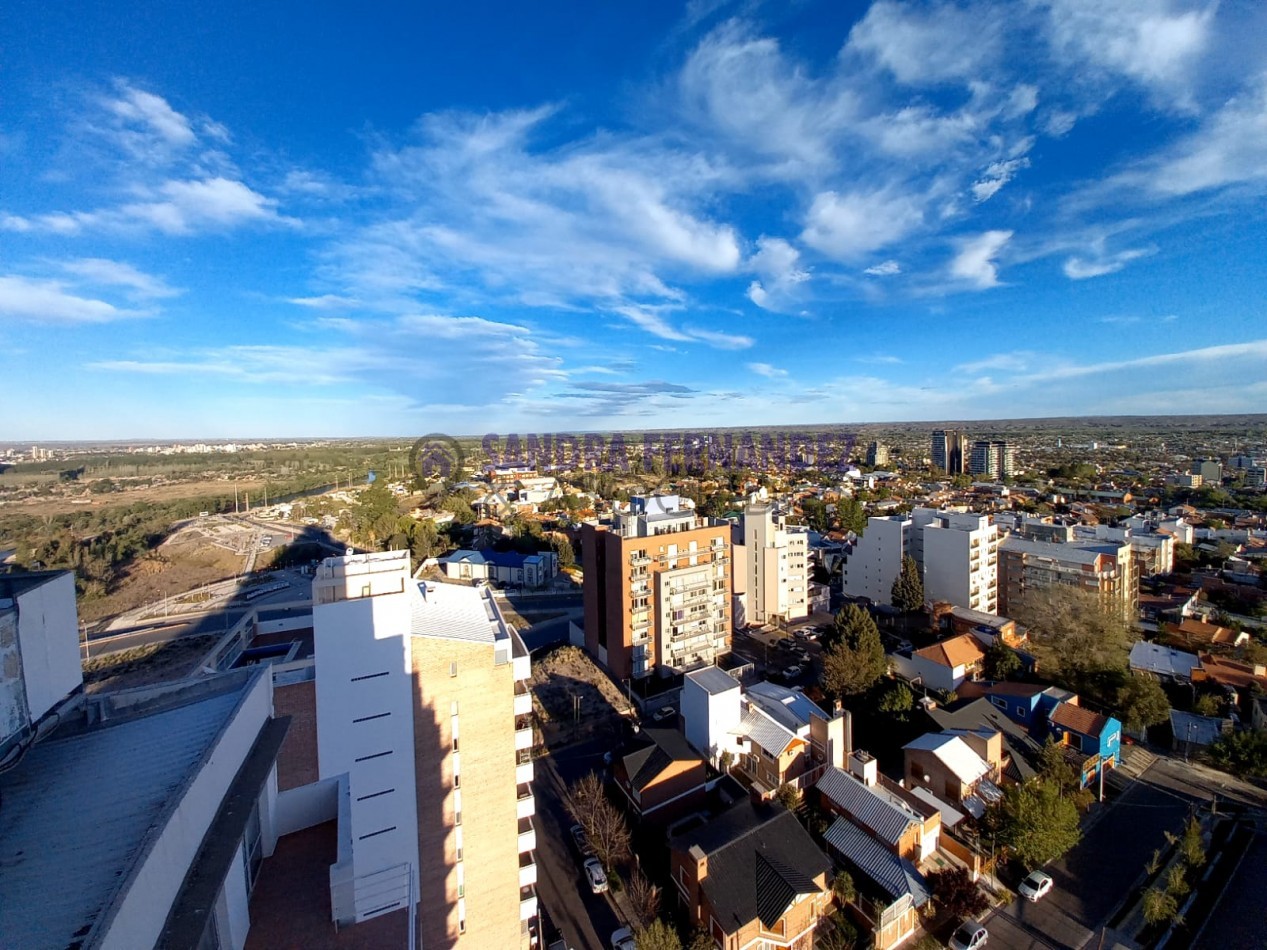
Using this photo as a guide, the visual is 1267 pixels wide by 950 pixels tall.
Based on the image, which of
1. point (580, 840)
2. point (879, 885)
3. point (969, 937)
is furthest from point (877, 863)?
point (580, 840)

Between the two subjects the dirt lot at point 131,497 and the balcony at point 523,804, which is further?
the dirt lot at point 131,497

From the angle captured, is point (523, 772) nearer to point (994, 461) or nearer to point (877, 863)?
point (877, 863)

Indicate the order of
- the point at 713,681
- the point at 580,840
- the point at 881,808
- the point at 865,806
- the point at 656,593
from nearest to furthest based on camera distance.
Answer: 1. the point at 881,808
2. the point at 865,806
3. the point at 580,840
4. the point at 713,681
5. the point at 656,593

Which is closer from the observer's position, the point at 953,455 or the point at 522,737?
the point at 522,737

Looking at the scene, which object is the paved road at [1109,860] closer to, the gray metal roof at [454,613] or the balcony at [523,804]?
the balcony at [523,804]

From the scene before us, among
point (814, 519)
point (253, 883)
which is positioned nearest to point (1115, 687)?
point (253, 883)

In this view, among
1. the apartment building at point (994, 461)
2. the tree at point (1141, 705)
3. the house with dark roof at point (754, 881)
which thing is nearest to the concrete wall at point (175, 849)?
the house with dark roof at point (754, 881)
